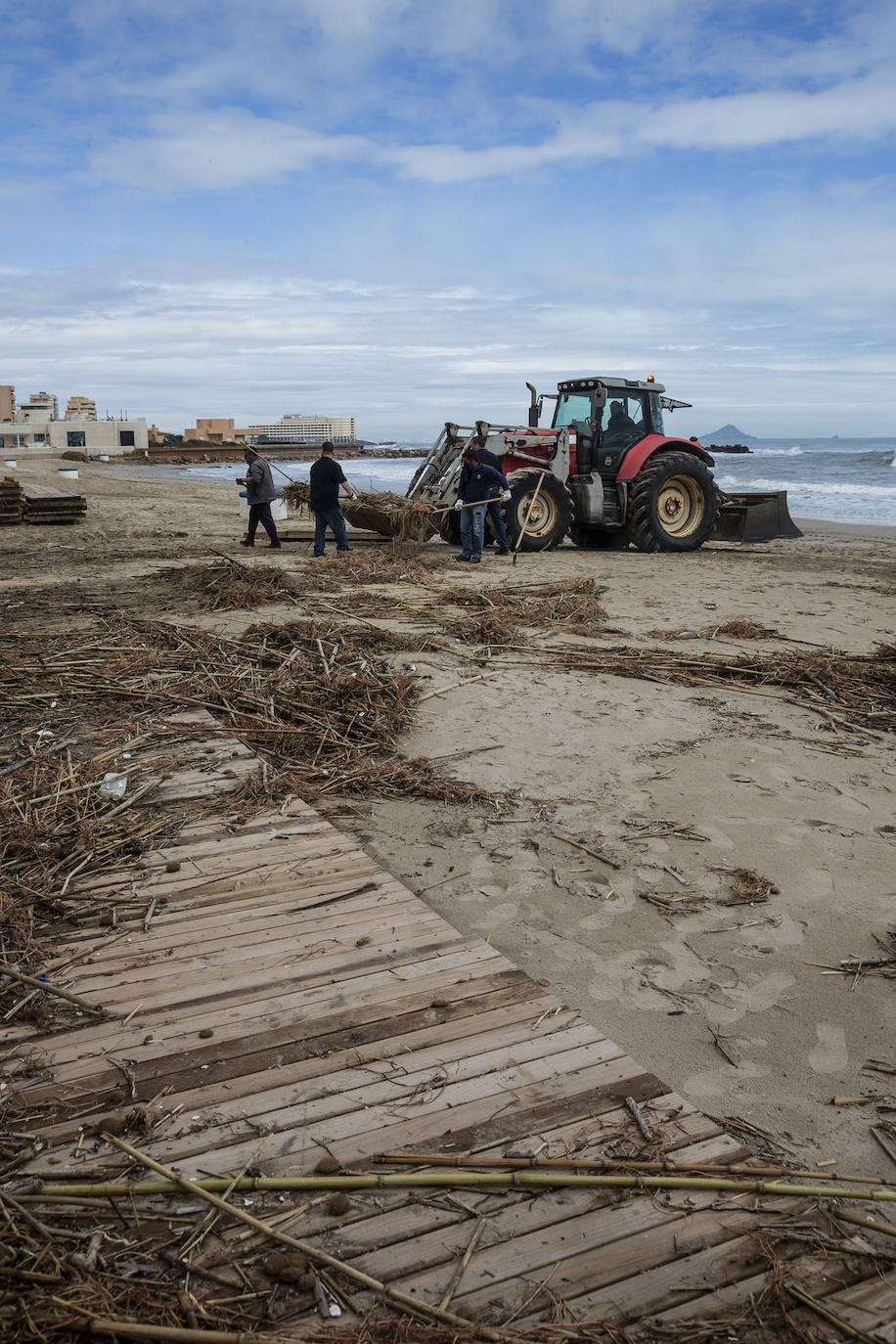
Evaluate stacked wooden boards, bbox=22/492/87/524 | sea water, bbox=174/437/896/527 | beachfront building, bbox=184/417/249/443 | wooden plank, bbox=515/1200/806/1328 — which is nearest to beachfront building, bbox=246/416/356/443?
beachfront building, bbox=184/417/249/443

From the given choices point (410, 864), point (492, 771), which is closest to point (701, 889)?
point (410, 864)

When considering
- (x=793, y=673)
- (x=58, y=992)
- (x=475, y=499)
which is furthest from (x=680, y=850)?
(x=475, y=499)

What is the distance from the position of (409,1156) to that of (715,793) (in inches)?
130

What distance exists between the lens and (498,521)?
13.3m

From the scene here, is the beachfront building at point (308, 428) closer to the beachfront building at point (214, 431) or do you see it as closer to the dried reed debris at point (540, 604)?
the beachfront building at point (214, 431)

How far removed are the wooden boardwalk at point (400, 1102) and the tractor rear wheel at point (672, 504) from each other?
11923 mm

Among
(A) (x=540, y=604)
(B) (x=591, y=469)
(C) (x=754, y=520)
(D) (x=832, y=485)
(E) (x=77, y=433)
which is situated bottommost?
(A) (x=540, y=604)

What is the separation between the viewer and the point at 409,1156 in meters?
2.08

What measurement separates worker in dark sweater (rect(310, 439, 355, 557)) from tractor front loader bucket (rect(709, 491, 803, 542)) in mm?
6504

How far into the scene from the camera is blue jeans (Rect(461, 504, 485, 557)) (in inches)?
507

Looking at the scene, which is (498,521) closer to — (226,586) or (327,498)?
(327,498)

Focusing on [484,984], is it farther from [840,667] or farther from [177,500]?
[177,500]

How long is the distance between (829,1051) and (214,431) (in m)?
87.2

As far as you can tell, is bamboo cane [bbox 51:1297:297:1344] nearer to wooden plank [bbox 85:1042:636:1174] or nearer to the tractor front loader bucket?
wooden plank [bbox 85:1042:636:1174]
